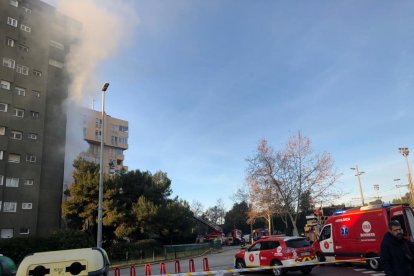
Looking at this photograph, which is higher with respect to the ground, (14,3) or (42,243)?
(14,3)

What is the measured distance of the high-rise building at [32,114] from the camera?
34156mm

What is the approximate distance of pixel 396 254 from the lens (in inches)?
206

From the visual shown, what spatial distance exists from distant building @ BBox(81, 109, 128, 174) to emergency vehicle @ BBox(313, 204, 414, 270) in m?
58.1

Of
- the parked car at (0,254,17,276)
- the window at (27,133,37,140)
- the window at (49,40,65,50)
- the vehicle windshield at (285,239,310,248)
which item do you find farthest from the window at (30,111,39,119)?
the parked car at (0,254,17,276)

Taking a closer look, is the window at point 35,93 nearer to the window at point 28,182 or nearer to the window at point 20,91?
the window at point 20,91

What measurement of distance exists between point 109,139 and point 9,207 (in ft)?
142

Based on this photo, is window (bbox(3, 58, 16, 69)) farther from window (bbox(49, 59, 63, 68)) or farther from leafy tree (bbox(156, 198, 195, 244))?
leafy tree (bbox(156, 198, 195, 244))

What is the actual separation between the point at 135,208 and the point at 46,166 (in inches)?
396

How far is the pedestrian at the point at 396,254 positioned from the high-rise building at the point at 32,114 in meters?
34.8

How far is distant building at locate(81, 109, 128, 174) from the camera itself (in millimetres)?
72438

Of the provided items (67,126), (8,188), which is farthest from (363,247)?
(67,126)

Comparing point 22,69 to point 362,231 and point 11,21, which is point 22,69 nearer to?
point 11,21

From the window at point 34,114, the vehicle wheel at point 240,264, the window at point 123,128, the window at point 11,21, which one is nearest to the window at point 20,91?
the window at point 34,114

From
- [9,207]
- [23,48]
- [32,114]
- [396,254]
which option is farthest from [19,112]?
[396,254]
